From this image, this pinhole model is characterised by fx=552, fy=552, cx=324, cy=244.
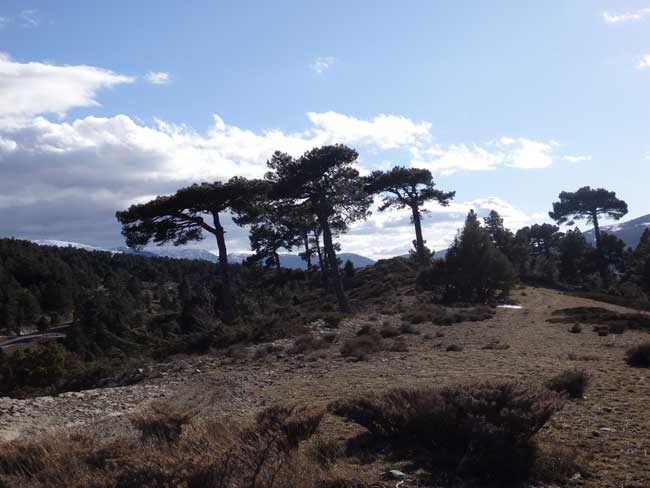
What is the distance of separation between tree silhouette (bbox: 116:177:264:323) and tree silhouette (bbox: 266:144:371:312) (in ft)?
7.76

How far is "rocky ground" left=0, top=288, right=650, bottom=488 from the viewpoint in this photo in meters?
5.77

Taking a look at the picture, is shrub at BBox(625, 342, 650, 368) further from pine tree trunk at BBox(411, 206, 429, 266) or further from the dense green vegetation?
pine tree trunk at BBox(411, 206, 429, 266)

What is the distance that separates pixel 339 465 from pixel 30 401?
9205mm

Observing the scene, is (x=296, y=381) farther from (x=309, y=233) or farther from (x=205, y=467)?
(x=309, y=233)

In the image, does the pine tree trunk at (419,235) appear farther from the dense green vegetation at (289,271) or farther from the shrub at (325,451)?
the shrub at (325,451)

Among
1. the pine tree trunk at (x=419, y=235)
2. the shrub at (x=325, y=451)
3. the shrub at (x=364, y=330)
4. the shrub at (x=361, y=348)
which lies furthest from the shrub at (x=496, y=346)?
the pine tree trunk at (x=419, y=235)

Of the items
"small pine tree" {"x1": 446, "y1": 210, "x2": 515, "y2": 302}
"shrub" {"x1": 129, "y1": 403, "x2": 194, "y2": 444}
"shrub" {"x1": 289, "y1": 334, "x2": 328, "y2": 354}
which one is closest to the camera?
"shrub" {"x1": 129, "y1": 403, "x2": 194, "y2": 444}

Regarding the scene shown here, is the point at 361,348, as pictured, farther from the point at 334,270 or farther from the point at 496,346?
the point at 334,270

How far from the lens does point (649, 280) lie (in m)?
41.7

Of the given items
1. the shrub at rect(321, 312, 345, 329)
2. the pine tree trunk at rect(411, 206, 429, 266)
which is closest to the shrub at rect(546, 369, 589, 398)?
the shrub at rect(321, 312, 345, 329)

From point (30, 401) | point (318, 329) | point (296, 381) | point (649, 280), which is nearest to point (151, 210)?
point (318, 329)

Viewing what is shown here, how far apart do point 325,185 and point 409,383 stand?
57.8 ft

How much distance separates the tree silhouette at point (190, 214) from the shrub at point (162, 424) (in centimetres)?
1636

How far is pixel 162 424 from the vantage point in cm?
611
